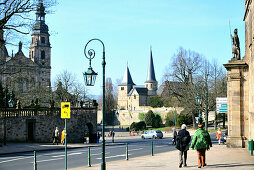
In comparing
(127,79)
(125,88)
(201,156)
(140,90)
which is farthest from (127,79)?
(201,156)

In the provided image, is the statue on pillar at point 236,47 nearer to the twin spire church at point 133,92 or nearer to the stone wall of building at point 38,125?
the stone wall of building at point 38,125

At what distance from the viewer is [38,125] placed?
135 ft

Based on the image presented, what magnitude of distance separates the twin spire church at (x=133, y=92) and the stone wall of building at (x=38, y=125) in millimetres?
128830

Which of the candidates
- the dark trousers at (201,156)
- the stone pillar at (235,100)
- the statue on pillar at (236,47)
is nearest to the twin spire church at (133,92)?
the statue on pillar at (236,47)

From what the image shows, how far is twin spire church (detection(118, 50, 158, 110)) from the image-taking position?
179m

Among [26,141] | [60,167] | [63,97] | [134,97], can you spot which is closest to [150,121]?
[63,97]

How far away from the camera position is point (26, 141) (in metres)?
40.1

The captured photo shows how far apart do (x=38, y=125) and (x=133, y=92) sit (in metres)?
140

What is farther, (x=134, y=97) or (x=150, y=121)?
(x=134, y=97)

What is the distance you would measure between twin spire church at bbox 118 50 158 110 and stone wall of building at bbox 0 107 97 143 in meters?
129

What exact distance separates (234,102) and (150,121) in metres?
89.0

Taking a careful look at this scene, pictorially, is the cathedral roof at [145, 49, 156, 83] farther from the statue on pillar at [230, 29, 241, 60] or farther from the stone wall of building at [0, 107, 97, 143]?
the statue on pillar at [230, 29, 241, 60]

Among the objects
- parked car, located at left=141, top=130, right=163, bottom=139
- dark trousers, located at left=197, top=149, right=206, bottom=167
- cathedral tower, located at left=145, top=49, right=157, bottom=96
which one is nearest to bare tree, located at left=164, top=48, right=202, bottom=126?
parked car, located at left=141, top=130, right=163, bottom=139

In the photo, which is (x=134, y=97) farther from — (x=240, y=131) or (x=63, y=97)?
(x=240, y=131)
